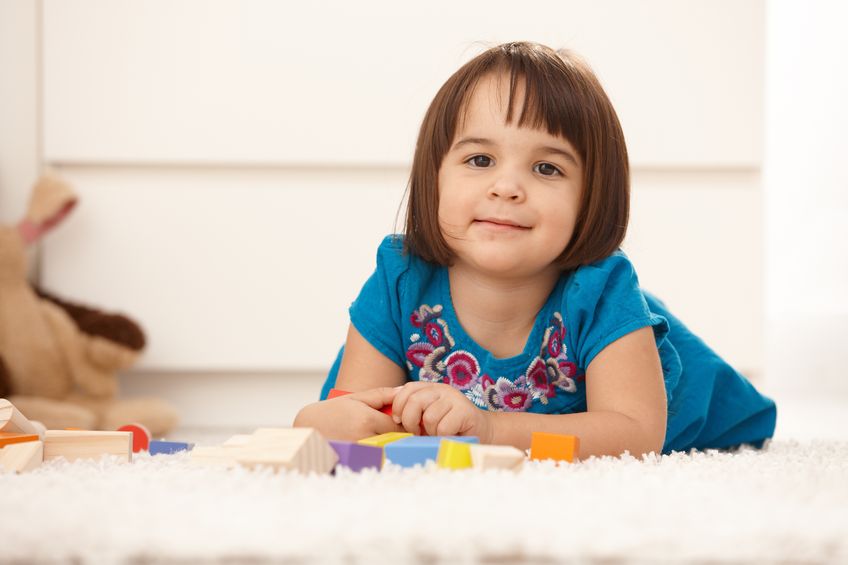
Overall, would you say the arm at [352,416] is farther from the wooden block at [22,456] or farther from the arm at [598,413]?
the wooden block at [22,456]

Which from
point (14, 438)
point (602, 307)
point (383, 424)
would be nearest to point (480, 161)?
point (602, 307)

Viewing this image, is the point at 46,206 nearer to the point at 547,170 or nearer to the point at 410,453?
the point at 547,170

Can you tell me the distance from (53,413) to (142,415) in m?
0.14

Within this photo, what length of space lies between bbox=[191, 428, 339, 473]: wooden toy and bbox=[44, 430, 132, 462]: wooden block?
0.36 feet

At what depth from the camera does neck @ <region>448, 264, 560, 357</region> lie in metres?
0.98

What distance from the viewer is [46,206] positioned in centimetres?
152

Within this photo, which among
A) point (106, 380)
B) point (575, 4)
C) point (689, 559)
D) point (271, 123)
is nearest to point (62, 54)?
point (271, 123)

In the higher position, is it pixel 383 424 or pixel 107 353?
pixel 383 424

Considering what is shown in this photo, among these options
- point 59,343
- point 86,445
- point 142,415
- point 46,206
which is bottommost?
point 142,415

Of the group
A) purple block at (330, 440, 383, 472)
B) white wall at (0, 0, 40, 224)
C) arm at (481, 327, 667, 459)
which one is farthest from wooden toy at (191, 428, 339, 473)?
white wall at (0, 0, 40, 224)

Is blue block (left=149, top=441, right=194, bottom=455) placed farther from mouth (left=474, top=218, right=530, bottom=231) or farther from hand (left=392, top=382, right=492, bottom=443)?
mouth (left=474, top=218, right=530, bottom=231)

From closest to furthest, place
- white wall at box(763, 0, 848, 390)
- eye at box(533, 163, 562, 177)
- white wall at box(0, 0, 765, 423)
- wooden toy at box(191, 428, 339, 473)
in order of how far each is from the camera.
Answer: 1. wooden toy at box(191, 428, 339, 473)
2. eye at box(533, 163, 562, 177)
3. white wall at box(0, 0, 765, 423)
4. white wall at box(763, 0, 848, 390)

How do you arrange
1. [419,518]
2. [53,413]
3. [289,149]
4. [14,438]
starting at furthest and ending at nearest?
[289,149] < [53,413] < [14,438] < [419,518]

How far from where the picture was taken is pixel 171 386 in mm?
1671
